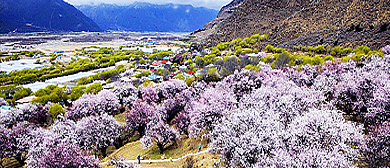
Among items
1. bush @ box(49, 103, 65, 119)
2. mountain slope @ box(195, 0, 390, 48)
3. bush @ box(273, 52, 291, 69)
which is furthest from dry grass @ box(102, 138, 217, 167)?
mountain slope @ box(195, 0, 390, 48)

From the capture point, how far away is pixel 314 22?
70000 millimetres

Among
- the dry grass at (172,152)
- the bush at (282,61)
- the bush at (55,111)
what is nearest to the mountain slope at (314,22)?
the bush at (282,61)

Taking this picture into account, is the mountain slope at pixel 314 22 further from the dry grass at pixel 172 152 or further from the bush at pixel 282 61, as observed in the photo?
the dry grass at pixel 172 152

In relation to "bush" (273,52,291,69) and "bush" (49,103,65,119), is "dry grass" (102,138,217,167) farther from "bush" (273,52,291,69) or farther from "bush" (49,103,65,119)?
"bush" (273,52,291,69)

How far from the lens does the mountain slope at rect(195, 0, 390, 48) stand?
5291cm

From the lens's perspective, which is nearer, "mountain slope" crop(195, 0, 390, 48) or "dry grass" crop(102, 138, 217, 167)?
"dry grass" crop(102, 138, 217, 167)

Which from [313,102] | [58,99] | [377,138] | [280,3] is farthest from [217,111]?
[280,3]

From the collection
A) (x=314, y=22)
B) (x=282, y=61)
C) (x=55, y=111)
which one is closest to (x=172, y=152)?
(x=55, y=111)

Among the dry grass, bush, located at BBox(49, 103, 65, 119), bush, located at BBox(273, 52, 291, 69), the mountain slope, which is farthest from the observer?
the mountain slope

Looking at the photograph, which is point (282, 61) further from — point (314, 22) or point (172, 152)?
point (314, 22)

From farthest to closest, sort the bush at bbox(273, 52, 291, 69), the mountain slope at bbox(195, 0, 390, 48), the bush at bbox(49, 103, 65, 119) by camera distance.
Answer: the mountain slope at bbox(195, 0, 390, 48), the bush at bbox(273, 52, 291, 69), the bush at bbox(49, 103, 65, 119)

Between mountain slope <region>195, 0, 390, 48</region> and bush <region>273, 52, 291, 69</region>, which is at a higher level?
mountain slope <region>195, 0, 390, 48</region>

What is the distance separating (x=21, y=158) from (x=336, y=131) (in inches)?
1301

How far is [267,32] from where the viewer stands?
84500 mm
